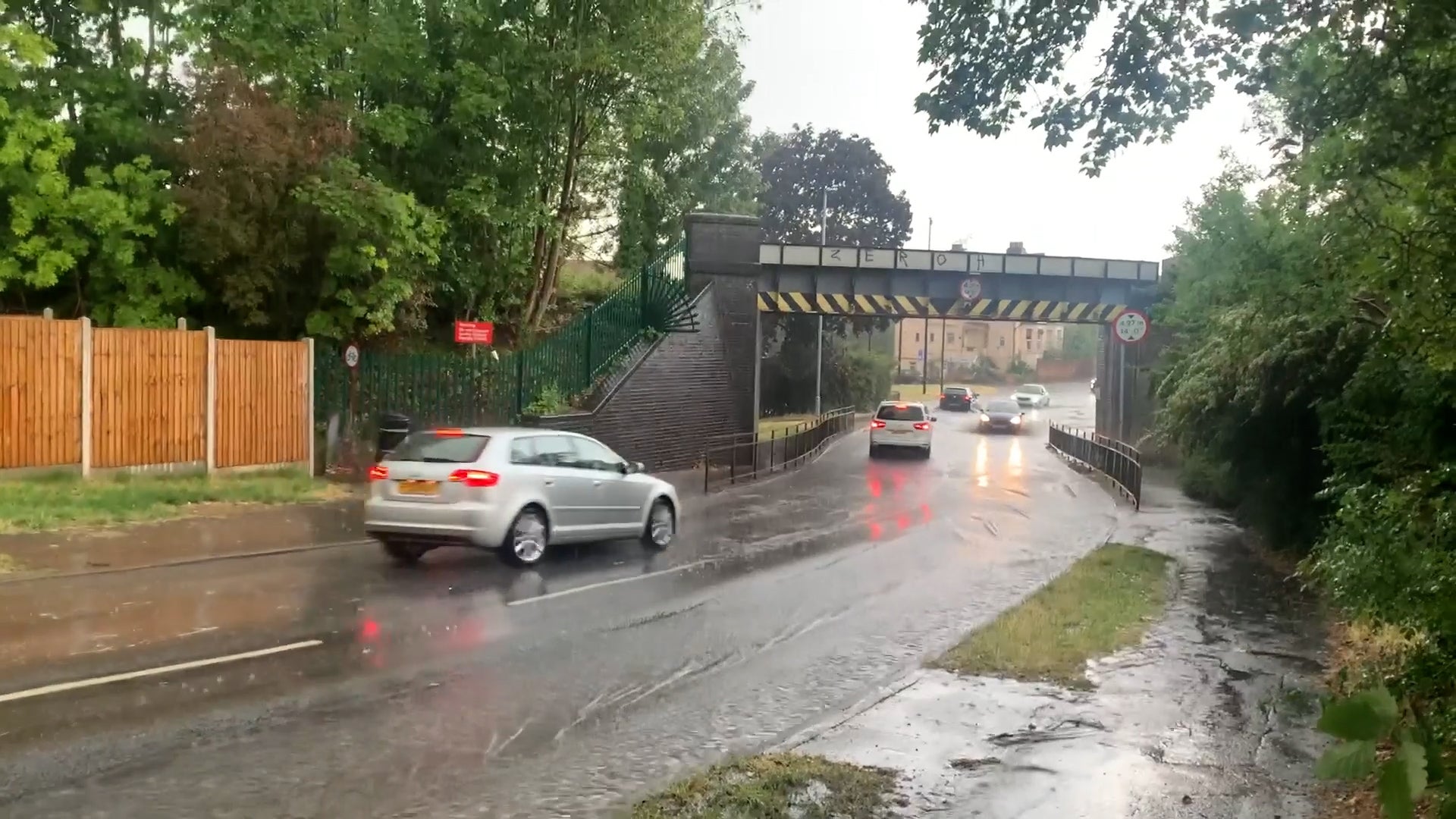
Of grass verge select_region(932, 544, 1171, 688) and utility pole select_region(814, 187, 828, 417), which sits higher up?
utility pole select_region(814, 187, 828, 417)

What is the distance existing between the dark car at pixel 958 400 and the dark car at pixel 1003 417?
1742cm

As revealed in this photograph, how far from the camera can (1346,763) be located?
286 cm

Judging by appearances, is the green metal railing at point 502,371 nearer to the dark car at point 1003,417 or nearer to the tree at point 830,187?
the dark car at point 1003,417

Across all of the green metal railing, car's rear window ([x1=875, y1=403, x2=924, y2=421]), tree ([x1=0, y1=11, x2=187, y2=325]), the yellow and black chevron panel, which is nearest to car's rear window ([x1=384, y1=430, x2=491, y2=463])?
the green metal railing

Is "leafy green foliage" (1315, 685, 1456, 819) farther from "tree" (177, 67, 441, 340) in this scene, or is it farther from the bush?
the bush

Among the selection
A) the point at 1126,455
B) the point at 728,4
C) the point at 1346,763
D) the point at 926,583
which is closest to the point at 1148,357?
the point at 1126,455

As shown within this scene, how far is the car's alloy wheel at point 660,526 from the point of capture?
1569cm

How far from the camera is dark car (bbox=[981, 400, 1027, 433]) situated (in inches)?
2016

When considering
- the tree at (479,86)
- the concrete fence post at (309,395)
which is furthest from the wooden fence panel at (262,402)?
the tree at (479,86)

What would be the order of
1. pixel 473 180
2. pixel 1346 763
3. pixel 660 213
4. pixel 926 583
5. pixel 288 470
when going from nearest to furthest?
pixel 1346 763, pixel 926 583, pixel 288 470, pixel 473 180, pixel 660 213

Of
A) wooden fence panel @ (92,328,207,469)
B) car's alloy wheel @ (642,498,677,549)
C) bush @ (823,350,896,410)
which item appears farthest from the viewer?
bush @ (823,350,896,410)

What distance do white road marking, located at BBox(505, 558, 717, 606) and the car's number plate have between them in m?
1.95

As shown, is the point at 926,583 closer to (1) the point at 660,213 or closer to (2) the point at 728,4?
(2) the point at 728,4

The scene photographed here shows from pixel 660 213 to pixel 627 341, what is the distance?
10.9 meters
